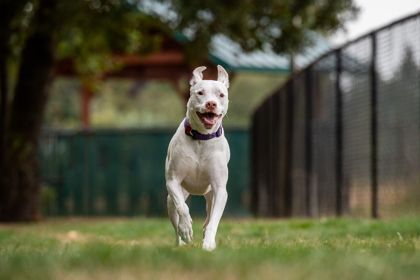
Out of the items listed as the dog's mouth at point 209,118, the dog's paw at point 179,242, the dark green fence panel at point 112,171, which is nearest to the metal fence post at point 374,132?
the dog's paw at point 179,242

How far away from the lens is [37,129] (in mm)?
18484

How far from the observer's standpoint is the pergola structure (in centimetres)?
2444

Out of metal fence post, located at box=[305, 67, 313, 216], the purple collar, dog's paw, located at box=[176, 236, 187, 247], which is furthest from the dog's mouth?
metal fence post, located at box=[305, 67, 313, 216]

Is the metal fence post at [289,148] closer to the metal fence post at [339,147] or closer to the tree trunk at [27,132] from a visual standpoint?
the metal fence post at [339,147]

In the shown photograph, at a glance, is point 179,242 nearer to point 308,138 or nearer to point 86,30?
point 308,138

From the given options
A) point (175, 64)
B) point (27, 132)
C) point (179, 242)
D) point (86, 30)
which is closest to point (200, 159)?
point (179, 242)

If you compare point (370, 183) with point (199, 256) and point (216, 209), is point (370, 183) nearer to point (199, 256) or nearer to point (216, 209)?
point (216, 209)

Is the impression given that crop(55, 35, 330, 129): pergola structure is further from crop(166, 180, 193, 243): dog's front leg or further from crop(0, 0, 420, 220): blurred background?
crop(166, 180, 193, 243): dog's front leg

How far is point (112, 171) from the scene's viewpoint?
25984mm

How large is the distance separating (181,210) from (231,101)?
2.36m

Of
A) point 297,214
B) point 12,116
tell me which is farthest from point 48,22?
point 297,214

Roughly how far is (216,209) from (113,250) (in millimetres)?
1685

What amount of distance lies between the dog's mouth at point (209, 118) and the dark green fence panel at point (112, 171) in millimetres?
19019

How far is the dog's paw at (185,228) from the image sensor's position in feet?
22.1
